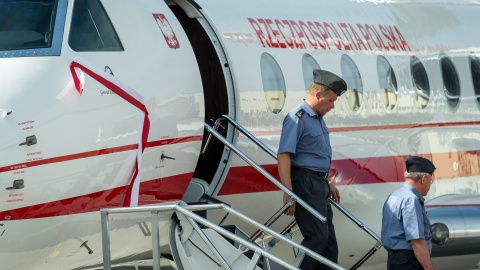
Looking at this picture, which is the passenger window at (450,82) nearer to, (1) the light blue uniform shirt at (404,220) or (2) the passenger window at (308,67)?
(2) the passenger window at (308,67)

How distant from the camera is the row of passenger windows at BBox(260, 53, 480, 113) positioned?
39.3 feet

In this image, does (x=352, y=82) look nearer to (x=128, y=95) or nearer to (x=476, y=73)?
(x=476, y=73)

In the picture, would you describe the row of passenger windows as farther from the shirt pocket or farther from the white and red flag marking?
the white and red flag marking

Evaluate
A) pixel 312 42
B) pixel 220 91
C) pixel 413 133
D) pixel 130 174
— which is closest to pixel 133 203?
pixel 130 174

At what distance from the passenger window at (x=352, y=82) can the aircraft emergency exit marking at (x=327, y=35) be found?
17 centimetres

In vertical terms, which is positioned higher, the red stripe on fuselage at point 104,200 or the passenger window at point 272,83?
the passenger window at point 272,83

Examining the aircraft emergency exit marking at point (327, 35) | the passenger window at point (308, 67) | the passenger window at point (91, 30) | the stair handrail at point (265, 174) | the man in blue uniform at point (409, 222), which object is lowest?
the man in blue uniform at point (409, 222)

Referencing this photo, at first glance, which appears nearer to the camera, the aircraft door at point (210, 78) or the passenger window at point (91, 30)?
the passenger window at point (91, 30)

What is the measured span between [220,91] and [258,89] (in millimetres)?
429

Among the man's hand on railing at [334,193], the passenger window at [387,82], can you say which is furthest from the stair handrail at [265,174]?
the passenger window at [387,82]

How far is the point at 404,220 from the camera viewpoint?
10.2 m

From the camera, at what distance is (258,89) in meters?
11.7

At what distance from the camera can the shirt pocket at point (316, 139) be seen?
10938mm

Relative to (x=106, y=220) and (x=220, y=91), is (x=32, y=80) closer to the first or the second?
(x=106, y=220)
